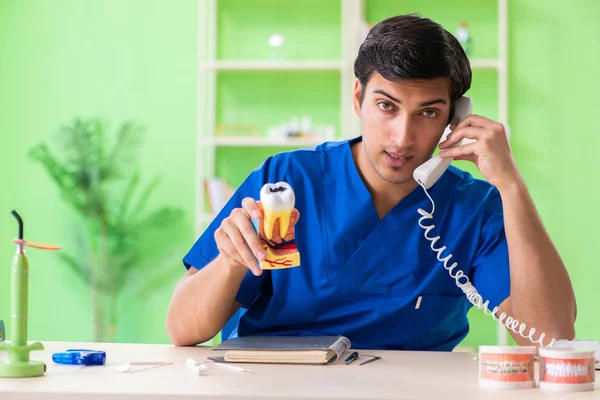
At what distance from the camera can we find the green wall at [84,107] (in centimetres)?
428

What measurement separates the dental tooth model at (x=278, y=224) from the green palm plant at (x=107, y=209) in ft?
9.30

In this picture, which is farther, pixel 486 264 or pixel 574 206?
pixel 574 206

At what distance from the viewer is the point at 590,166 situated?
4.04 meters

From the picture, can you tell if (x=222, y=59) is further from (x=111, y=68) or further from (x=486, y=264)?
(x=486, y=264)

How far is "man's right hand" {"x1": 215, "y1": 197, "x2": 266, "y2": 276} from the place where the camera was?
135 centimetres

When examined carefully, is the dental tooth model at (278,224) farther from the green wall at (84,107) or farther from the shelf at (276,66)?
the green wall at (84,107)

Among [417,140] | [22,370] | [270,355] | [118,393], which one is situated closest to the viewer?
[118,393]

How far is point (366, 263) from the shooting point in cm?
174

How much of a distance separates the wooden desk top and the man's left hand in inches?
17.1

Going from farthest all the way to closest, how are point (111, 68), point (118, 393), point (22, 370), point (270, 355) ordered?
point (111, 68) → point (270, 355) → point (22, 370) → point (118, 393)

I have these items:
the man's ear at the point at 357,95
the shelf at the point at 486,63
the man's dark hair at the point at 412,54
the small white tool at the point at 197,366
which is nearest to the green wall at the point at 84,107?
the shelf at the point at 486,63

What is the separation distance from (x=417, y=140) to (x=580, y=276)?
103 inches

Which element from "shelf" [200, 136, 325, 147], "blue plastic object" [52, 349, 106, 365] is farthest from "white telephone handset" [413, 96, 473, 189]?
"shelf" [200, 136, 325, 147]

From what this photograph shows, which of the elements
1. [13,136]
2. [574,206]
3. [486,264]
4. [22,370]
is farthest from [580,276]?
[22,370]
